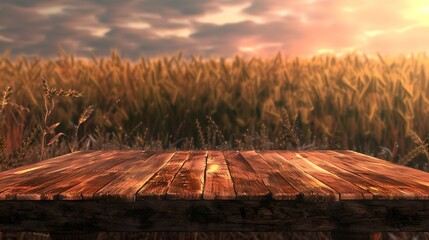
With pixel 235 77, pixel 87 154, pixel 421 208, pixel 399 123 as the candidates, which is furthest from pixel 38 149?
pixel 421 208

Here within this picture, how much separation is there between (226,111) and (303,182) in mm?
2977

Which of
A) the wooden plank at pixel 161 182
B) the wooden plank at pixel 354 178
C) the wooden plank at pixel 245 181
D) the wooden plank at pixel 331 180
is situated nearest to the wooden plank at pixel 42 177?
the wooden plank at pixel 161 182

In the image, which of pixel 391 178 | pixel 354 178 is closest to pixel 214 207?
pixel 354 178

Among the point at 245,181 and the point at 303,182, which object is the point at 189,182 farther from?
the point at 303,182

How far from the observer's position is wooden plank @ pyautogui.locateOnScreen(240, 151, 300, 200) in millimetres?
1862

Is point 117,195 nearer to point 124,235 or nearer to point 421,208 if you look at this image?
point 421,208

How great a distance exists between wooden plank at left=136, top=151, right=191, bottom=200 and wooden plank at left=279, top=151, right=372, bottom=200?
54cm

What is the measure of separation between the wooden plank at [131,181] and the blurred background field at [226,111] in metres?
1.41

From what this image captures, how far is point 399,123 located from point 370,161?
1.96m

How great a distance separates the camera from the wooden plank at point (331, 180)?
187 cm

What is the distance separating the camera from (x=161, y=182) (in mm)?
2113

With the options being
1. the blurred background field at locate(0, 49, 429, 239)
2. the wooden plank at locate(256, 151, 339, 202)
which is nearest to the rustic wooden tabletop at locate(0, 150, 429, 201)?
the wooden plank at locate(256, 151, 339, 202)

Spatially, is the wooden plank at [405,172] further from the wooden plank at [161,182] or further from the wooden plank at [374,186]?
the wooden plank at [161,182]

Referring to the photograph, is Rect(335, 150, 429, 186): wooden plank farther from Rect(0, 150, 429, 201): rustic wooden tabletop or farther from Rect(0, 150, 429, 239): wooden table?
Rect(0, 150, 429, 239): wooden table
